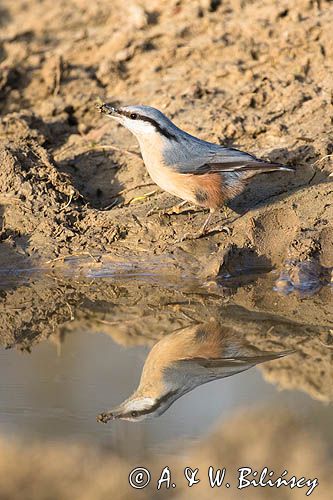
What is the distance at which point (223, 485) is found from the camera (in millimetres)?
4988

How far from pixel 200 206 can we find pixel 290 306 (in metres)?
1.45

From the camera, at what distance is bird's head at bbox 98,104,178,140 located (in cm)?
842

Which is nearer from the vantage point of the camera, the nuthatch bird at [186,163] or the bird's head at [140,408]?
the bird's head at [140,408]

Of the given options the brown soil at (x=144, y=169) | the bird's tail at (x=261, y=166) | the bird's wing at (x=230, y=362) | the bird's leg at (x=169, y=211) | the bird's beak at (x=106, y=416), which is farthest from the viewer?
the bird's leg at (x=169, y=211)

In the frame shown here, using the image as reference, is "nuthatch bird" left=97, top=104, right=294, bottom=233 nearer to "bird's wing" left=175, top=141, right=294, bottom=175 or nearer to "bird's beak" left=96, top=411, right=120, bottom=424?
"bird's wing" left=175, top=141, right=294, bottom=175

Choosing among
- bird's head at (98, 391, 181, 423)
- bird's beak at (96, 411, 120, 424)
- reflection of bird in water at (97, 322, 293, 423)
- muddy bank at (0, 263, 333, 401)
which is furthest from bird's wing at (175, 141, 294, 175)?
bird's beak at (96, 411, 120, 424)

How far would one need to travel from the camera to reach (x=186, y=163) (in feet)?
27.6

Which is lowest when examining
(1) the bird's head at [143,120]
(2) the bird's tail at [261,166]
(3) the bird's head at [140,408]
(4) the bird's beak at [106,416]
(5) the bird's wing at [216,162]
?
(2) the bird's tail at [261,166]

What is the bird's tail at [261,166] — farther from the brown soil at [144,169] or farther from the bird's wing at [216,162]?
the brown soil at [144,169]

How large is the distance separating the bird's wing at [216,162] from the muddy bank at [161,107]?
20.2 inches

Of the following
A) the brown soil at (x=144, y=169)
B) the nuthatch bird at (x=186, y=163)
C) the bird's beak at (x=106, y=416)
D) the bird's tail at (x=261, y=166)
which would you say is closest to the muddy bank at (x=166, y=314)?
the brown soil at (x=144, y=169)

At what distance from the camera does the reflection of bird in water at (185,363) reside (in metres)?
5.90

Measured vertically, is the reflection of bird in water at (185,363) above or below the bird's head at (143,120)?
below

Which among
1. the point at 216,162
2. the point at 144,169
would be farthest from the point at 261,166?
the point at 144,169
